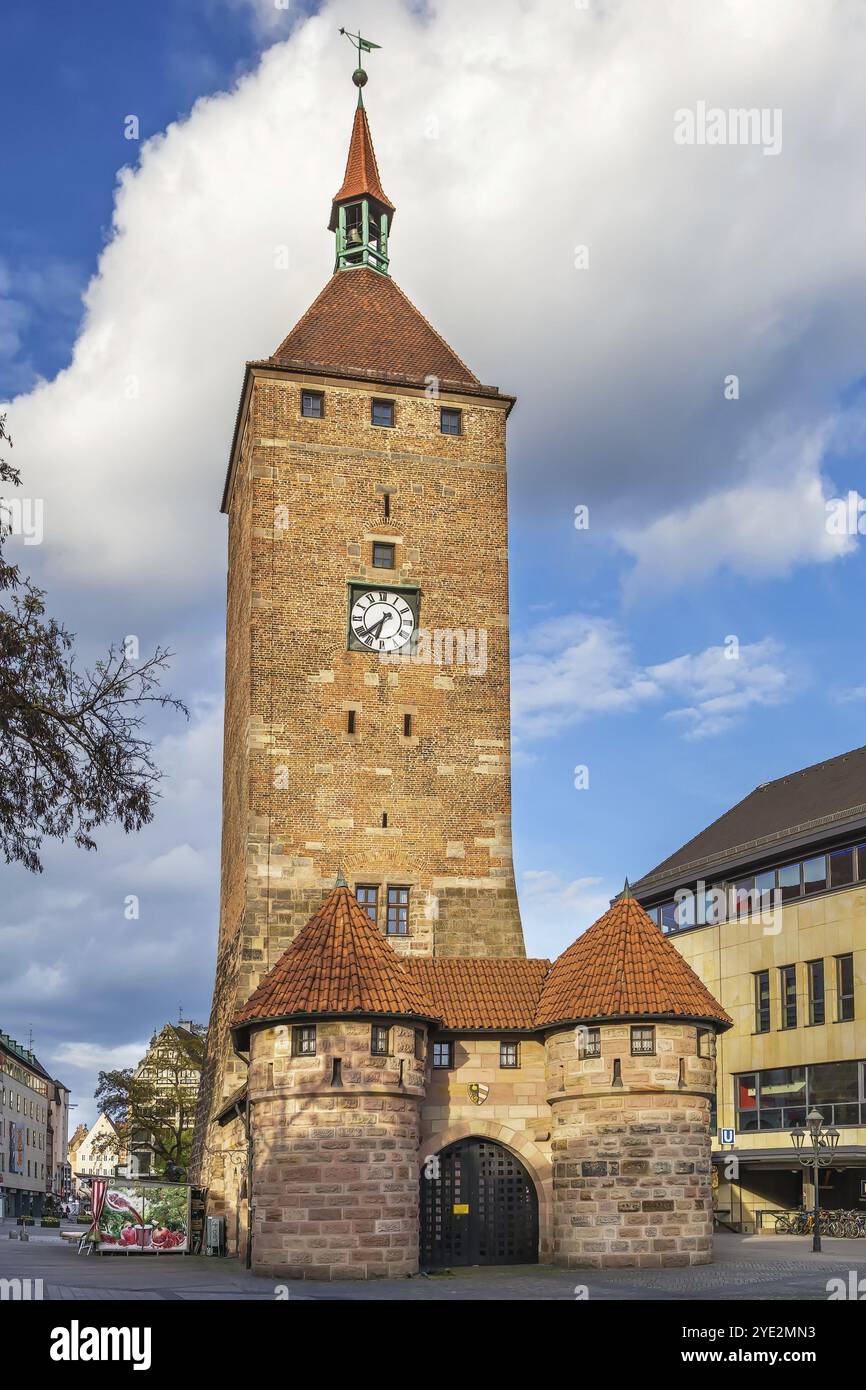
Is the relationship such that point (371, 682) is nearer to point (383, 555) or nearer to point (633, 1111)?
point (383, 555)

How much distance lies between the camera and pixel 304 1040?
26500mm

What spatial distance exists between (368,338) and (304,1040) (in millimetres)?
21473

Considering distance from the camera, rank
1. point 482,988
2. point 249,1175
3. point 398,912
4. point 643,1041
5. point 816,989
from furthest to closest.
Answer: point 816,989 < point 398,912 < point 482,988 < point 249,1175 < point 643,1041

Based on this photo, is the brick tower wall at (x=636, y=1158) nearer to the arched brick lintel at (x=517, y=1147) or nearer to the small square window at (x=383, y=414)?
the arched brick lintel at (x=517, y=1147)

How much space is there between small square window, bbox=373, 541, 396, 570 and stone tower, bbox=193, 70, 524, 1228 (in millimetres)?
57

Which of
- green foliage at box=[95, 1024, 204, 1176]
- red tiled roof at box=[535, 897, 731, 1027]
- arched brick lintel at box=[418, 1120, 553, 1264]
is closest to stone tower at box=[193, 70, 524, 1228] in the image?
red tiled roof at box=[535, 897, 731, 1027]

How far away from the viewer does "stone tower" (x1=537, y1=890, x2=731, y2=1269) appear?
26312 millimetres

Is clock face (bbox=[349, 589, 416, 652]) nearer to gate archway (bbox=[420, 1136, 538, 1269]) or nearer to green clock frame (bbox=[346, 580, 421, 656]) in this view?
green clock frame (bbox=[346, 580, 421, 656])

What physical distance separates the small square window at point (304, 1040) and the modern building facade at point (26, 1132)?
3210 inches

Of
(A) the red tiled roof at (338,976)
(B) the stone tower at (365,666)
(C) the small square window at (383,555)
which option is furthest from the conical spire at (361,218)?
(A) the red tiled roof at (338,976)

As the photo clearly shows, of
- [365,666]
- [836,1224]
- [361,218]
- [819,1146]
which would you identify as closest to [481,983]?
[365,666]
